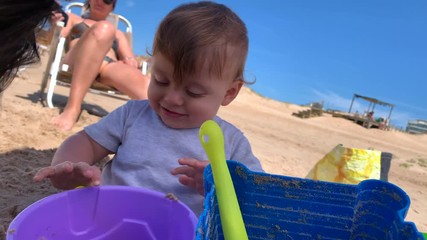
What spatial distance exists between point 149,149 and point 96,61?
5.58ft

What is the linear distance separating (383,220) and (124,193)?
1.63ft

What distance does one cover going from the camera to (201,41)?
1175mm

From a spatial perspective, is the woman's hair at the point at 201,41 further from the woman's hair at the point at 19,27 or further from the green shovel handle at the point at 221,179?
the green shovel handle at the point at 221,179

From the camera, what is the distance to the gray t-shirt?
3.94 feet

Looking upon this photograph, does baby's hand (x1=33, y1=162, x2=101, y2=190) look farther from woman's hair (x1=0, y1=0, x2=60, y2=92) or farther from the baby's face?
the baby's face

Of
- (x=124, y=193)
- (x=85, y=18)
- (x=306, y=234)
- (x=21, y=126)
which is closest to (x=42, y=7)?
(x=124, y=193)

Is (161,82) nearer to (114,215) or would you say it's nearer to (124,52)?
(114,215)

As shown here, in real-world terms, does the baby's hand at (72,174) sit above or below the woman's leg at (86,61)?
above

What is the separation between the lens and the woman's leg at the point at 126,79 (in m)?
2.97

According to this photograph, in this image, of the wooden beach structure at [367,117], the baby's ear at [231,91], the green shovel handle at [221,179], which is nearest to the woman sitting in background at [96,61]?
the baby's ear at [231,91]

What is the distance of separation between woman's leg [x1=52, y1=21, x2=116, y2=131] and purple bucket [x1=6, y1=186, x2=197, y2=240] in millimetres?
1844

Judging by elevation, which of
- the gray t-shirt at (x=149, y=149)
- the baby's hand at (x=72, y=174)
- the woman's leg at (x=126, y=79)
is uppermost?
the baby's hand at (x=72, y=174)

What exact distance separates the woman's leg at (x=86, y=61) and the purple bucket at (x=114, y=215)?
6.05 feet

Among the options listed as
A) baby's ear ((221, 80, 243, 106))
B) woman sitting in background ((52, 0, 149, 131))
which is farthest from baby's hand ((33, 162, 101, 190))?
woman sitting in background ((52, 0, 149, 131))
